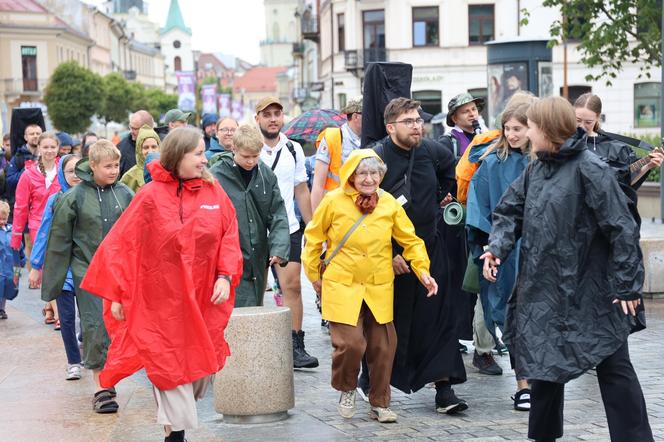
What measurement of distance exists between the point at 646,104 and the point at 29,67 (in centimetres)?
5669

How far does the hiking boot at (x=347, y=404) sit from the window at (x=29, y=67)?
3378 inches

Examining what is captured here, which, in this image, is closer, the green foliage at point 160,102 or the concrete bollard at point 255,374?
the concrete bollard at point 255,374

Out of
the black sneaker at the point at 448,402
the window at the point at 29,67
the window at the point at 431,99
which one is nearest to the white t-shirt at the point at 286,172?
the black sneaker at the point at 448,402

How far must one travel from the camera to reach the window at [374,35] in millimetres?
56000

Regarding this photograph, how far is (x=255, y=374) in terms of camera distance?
7.39 meters

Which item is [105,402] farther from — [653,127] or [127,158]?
[653,127]

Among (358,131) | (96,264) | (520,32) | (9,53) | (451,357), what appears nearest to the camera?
(96,264)

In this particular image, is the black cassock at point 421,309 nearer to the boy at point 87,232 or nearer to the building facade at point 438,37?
the boy at point 87,232

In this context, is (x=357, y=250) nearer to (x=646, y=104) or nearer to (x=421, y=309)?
(x=421, y=309)

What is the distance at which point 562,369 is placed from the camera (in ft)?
18.6

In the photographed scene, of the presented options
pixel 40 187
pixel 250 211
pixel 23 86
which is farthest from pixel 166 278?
pixel 23 86

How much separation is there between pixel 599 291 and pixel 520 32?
46.2 metres

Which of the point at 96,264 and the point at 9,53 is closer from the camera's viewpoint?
the point at 96,264

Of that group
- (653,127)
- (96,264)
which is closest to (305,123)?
(96,264)
